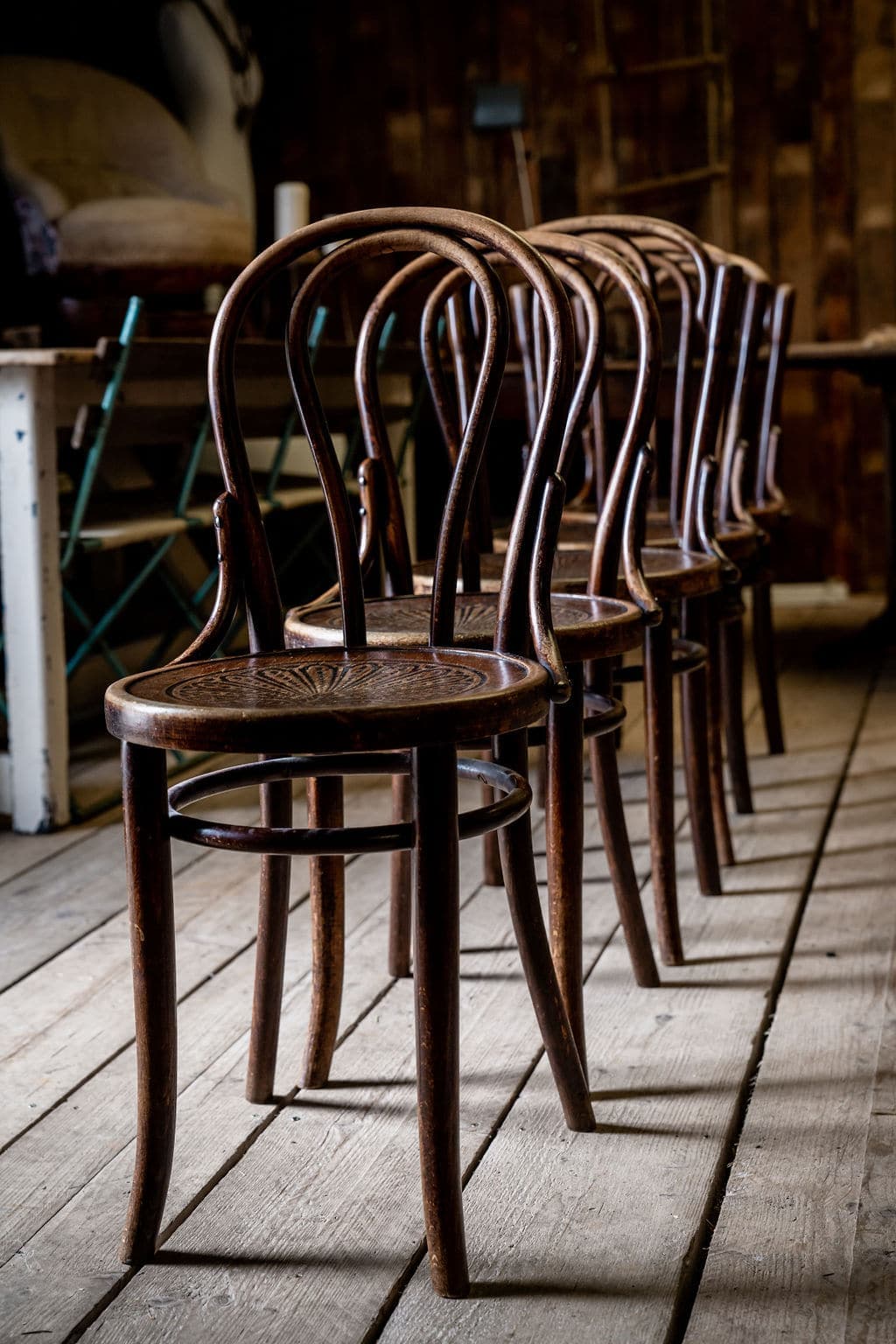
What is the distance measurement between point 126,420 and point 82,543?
0.45m

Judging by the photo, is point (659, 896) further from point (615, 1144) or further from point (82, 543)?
point (82, 543)

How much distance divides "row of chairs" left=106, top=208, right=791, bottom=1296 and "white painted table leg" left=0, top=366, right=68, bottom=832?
75 centimetres

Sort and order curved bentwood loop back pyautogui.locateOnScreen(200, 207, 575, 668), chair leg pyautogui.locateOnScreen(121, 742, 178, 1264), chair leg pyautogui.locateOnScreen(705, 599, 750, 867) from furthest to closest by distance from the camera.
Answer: chair leg pyautogui.locateOnScreen(705, 599, 750, 867) → curved bentwood loop back pyautogui.locateOnScreen(200, 207, 575, 668) → chair leg pyautogui.locateOnScreen(121, 742, 178, 1264)

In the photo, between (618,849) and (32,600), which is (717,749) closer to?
(618,849)

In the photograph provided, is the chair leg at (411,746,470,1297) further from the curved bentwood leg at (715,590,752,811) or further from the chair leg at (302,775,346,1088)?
the curved bentwood leg at (715,590,752,811)

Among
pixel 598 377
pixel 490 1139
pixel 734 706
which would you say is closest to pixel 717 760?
pixel 734 706

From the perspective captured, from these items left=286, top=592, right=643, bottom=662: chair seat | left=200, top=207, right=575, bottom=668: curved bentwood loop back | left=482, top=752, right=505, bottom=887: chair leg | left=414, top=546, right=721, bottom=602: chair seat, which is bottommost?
left=482, top=752, right=505, bottom=887: chair leg

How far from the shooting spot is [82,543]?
2.66 m

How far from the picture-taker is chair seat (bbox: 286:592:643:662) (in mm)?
1530

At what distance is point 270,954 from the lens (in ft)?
4.92

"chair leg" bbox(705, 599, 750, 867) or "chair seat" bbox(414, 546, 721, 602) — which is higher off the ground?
"chair seat" bbox(414, 546, 721, 602)

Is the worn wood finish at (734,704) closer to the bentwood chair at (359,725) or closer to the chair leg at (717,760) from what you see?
the chair leg at (717,760)

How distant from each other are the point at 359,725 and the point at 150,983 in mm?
308

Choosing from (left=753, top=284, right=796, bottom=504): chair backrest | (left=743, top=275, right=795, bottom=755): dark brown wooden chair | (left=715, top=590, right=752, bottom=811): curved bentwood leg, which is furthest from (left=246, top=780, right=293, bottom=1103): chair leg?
(left=753, top=284, right=796, bottom=504): chair backrest
